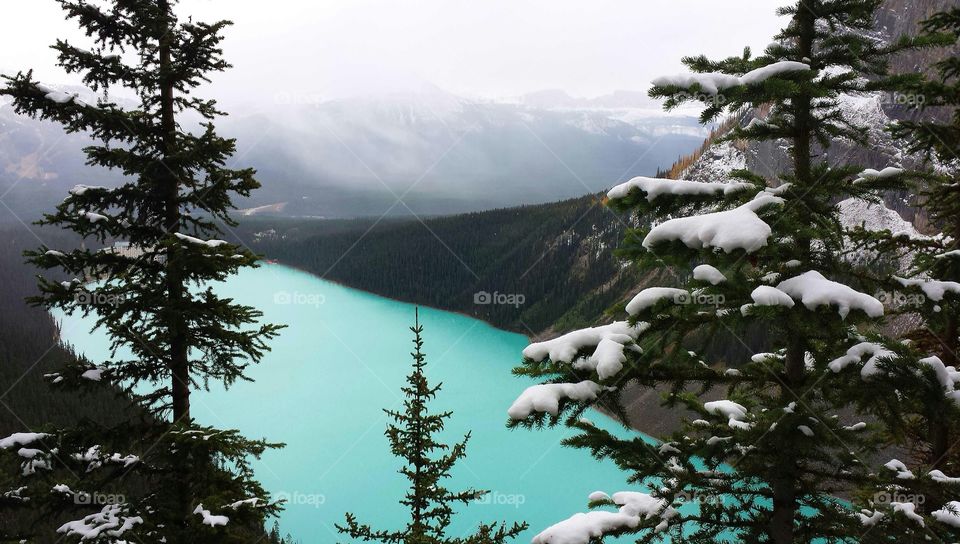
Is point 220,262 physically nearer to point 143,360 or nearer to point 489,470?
point 143,360

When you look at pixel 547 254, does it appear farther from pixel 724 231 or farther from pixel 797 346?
pixel 724 231

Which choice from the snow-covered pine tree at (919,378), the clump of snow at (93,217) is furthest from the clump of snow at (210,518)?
the snow-covered pine tree at (919,378)

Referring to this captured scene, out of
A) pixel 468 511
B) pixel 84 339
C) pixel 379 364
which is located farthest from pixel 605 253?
pixel 84 339

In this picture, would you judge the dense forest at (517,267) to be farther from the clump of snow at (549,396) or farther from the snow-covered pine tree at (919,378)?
the clump of snow at (549,396)

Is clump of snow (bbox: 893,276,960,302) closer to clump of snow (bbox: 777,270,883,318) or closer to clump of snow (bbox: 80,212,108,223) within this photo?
clump of snow (bbox: 777,270,883,318)

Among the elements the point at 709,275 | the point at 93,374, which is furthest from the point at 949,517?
the point at 93,374

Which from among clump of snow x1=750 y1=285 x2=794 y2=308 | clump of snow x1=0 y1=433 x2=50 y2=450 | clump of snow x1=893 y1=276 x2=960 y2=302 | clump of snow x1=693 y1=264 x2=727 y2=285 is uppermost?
clump of snow x1=693 y1=264 x2=727 y2=285

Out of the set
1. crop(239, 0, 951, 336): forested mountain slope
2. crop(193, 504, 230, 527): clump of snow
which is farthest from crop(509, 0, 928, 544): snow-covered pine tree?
crop(239, 0, 951, 336): forested mountain slope
